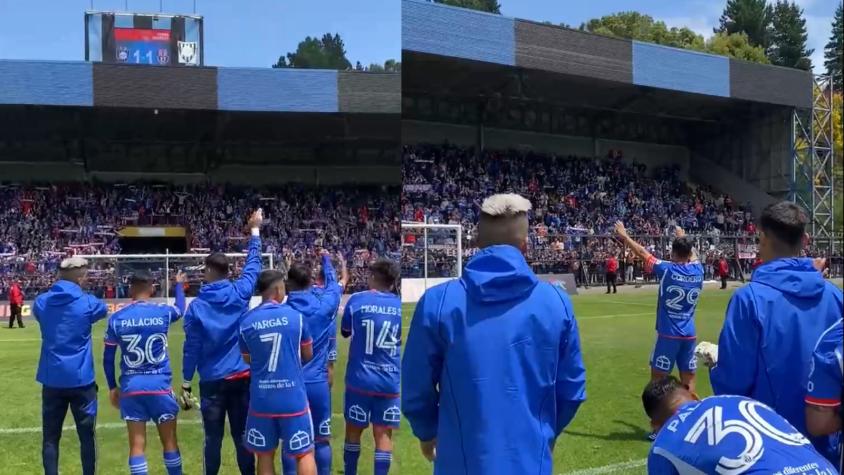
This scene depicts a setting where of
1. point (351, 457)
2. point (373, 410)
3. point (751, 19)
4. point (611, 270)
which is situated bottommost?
point (351, 457)

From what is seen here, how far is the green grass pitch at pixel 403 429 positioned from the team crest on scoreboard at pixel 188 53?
17.2 ft

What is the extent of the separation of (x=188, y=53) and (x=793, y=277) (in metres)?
12.1

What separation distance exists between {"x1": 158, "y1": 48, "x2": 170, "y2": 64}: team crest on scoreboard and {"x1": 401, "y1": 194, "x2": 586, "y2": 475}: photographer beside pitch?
13.1 meters

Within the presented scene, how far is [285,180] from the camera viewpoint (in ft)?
43.2

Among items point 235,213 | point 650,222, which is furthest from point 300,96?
point 650,222

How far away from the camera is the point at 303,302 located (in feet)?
19.3

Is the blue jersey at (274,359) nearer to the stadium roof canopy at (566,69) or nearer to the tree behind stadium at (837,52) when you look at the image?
the tree behind stadium at (837,52)

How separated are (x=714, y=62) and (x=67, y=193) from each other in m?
12.4

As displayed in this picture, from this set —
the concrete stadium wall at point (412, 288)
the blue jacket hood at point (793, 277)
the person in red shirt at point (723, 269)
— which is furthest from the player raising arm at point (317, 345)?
the concrete stadium wall at point (412, 288)

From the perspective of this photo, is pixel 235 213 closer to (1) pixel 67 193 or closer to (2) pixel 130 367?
(1) pixel 67 193

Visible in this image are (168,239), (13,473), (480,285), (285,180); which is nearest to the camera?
(480,285)

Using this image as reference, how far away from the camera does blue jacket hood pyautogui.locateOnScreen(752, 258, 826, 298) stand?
9.96ft

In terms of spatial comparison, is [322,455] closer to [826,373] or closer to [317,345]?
[317,345]

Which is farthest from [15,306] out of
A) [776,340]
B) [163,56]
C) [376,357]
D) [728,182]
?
[776,340]
